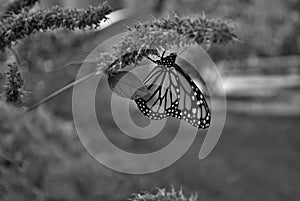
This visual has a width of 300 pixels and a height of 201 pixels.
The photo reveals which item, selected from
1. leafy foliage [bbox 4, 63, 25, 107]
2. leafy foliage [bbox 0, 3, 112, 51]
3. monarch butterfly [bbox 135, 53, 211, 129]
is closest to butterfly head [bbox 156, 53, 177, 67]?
monarch butterfly [bbox 135, 53, 211, 129]

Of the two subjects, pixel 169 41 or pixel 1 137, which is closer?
pixel 169 41

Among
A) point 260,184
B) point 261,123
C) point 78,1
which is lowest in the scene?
point 78,1

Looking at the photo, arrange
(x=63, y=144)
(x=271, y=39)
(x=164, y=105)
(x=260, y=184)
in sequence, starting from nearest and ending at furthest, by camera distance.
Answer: (x=164, y=105), (x=63, y=144), (x=260, y=184), (x=271, y=39)

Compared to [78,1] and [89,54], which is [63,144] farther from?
[78,1]

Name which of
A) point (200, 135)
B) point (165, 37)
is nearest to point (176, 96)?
point (165, 37)

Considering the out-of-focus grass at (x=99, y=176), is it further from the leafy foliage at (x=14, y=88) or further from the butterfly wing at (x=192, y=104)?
the butterfly wing at (x=192, y=104)

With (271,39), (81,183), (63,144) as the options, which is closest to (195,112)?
(81,183)

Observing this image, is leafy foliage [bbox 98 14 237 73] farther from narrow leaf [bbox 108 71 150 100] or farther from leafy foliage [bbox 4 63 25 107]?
leafy foliage [bbox 4 63 25 107]
